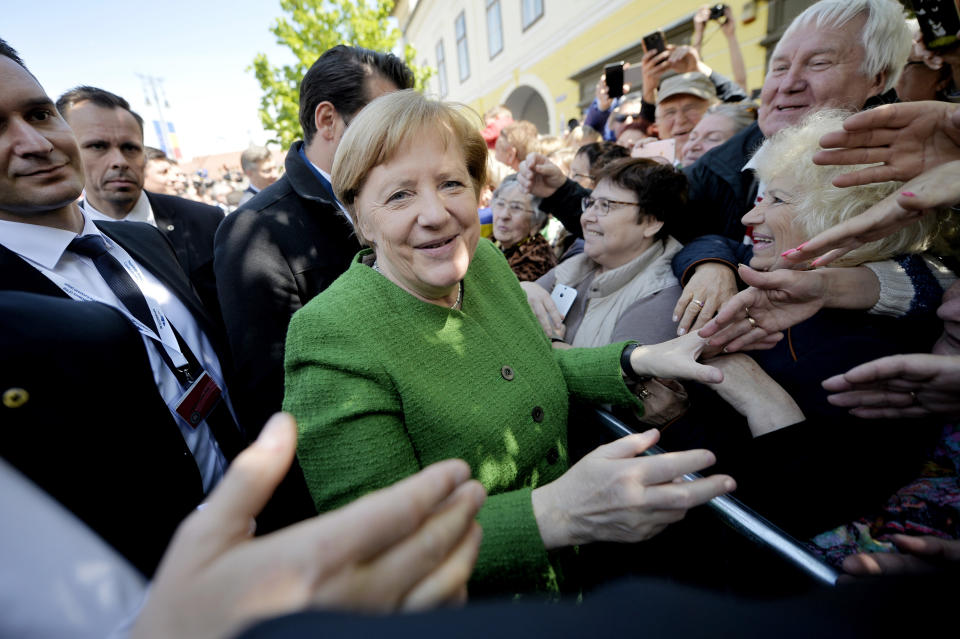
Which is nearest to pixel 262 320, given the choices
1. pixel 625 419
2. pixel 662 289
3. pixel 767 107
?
pixel 625 419

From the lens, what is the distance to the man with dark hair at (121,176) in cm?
337

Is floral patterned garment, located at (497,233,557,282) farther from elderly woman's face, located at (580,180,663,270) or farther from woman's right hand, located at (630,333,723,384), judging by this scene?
woman's right hand, located at (630,333,723,384)

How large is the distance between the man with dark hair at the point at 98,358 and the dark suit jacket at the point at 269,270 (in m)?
0.19

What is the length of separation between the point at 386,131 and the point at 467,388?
91 cm

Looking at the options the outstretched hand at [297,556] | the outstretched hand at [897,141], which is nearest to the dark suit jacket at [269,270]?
the outstretched hand at [297,556]

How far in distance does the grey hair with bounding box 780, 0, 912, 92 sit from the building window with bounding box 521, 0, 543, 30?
43.5 ft

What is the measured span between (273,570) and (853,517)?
71.2 inches

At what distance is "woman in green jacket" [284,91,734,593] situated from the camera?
112 cm

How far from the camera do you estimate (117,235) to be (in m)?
2.02

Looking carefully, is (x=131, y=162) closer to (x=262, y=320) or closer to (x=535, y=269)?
(x=262, y=320)

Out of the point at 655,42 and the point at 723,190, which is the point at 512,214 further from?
the point at 655,42

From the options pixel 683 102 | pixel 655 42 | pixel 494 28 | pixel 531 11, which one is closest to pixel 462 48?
Result: pixel 494 28

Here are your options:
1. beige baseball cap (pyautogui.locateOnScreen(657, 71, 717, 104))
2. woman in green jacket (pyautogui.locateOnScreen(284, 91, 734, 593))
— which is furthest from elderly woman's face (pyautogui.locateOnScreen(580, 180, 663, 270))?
beige baseball cap (pyautogui.locateOnScreen(657, 71, 717, 104))

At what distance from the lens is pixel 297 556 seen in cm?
44
